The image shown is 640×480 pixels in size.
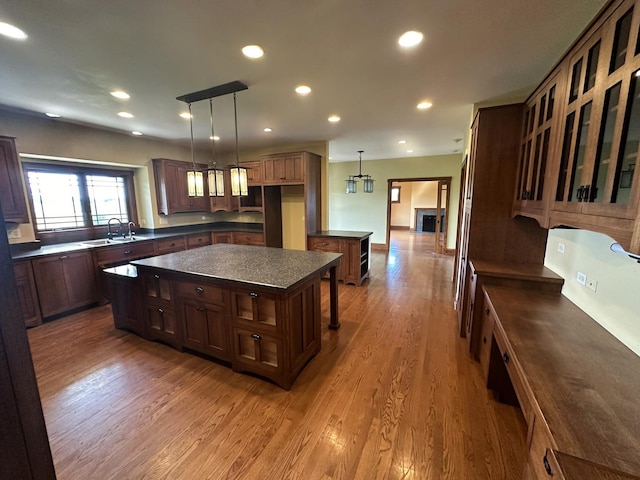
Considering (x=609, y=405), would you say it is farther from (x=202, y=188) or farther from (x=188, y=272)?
(x=202, y=188)

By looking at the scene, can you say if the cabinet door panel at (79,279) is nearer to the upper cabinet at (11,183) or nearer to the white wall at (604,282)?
the upper cabinet at (11,183)

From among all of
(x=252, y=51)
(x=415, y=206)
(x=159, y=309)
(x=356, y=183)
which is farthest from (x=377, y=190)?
(x=159, y=309)

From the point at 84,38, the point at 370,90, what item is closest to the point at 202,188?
the point at 84,38

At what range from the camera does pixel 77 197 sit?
419cm

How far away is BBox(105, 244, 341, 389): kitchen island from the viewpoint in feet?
7.03

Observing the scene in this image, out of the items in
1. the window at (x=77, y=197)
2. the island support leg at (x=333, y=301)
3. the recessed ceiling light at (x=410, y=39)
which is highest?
the recessed ceiling light at (x=410, y=39)

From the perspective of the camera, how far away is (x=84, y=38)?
5.92 ft

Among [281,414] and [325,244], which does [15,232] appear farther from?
[325,244]

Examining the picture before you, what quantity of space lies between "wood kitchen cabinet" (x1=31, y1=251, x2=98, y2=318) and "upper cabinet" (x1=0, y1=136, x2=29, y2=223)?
0.62m

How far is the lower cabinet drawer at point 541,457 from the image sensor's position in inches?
33.7

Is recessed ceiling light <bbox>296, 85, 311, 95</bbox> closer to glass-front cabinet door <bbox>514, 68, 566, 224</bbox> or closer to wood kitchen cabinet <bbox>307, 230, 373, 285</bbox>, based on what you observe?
glass-front cabinet door <bbox>514, 68, 566, 224</bbox>

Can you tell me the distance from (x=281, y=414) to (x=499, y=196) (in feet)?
9.00

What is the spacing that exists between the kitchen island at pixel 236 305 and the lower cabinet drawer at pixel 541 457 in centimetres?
150

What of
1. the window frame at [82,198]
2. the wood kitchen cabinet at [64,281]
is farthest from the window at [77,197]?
the wood kitchen cabinet at [64,281]
